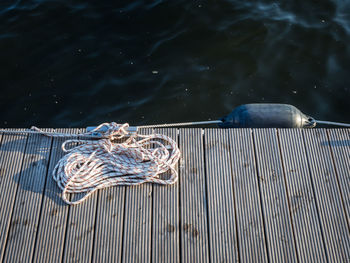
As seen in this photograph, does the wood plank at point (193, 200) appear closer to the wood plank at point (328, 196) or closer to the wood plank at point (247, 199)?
the wood plank at point (247, 199)

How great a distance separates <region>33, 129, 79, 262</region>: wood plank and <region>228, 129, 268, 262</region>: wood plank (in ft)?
5.14

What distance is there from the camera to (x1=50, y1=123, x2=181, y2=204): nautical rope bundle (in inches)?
133

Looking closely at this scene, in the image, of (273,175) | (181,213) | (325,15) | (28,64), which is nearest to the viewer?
(181,213)

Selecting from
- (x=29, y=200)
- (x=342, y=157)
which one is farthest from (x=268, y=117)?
(x=29, y=200)

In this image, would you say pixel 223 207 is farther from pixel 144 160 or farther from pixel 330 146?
pixel 330 146

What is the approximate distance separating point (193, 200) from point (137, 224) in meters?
0.56

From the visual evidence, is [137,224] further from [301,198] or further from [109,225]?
[301,198]

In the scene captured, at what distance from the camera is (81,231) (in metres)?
3.16

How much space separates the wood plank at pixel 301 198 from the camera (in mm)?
3084

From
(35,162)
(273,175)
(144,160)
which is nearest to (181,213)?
(144,160)

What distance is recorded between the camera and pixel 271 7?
677 cm

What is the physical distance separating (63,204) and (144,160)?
2.85ft

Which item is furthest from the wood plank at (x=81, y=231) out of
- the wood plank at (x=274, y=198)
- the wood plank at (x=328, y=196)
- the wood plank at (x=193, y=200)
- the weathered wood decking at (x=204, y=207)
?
the wood plank at (x=328, y=196)

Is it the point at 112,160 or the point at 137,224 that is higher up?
the point at 112,160
